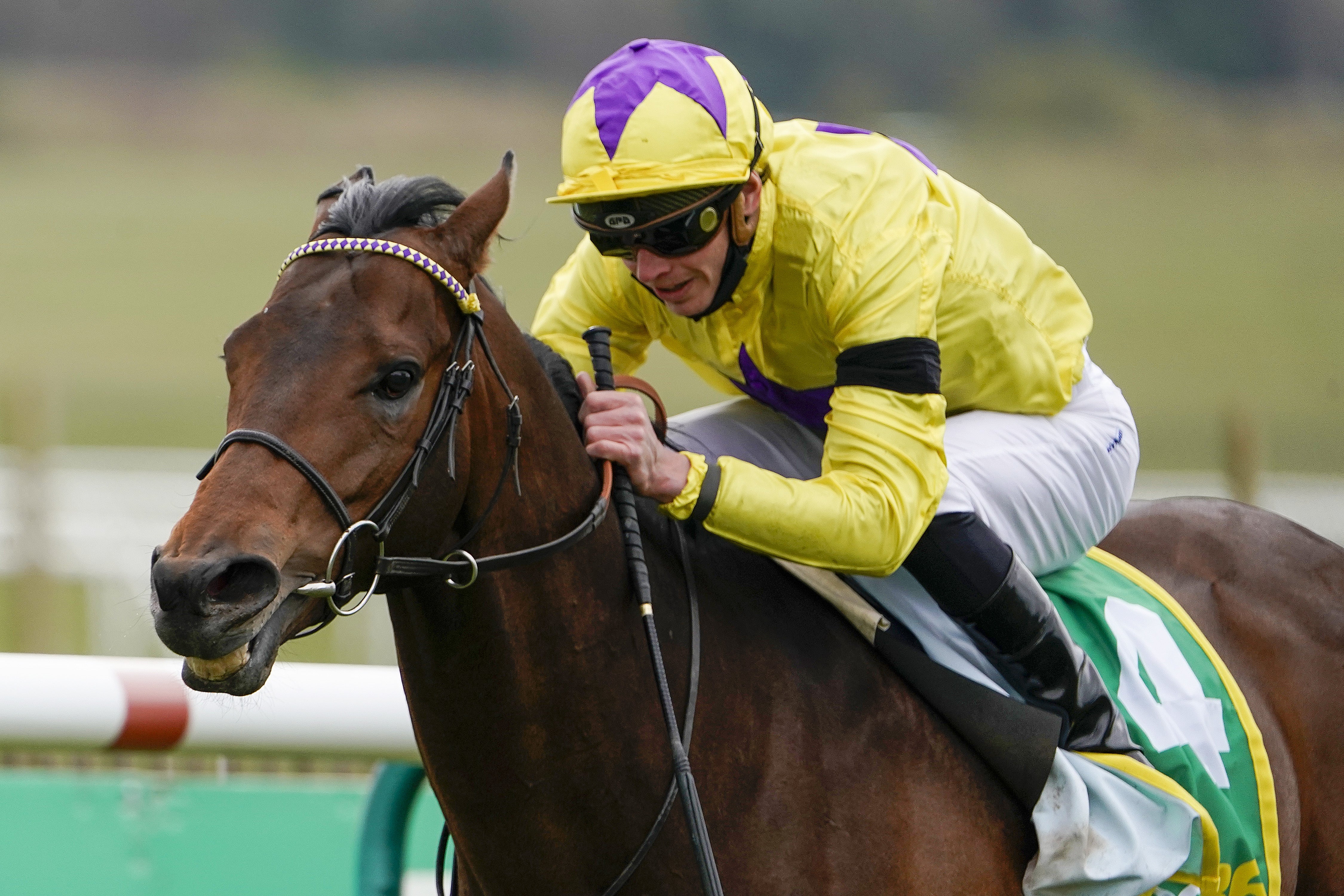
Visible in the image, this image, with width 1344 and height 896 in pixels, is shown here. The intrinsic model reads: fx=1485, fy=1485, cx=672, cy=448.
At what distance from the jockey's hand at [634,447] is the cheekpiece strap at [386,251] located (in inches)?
12.3

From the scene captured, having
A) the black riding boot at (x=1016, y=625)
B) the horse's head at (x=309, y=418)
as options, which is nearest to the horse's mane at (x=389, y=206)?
the horse's head at (x=309, y=418)

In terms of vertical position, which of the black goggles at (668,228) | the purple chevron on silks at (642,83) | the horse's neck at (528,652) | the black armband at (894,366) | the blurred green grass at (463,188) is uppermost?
the purple chevron on silks at (642,83)

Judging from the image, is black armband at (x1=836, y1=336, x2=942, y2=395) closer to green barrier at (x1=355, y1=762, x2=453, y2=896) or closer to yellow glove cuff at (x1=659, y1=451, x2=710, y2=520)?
yellow glove cuff at (x1=659, y1=451, x2=710, y2=520)

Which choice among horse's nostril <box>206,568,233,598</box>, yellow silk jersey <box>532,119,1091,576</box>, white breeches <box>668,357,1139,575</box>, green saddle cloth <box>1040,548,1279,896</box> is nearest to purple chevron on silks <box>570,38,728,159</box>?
yellow silk jersey <box>532,119,1091,576</box>

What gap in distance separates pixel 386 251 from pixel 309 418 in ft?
0.93

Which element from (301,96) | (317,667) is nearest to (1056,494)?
(317,667)

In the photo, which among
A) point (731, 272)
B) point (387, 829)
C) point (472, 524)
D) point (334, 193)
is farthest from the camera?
point (387, 829)

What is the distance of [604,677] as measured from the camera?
7.30 feet

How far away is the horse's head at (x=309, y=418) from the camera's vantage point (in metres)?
1.78

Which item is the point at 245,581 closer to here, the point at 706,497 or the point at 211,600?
the point at 211,600

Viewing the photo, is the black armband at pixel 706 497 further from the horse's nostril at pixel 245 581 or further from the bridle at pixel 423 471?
the horse's nostril at pixel 245 581

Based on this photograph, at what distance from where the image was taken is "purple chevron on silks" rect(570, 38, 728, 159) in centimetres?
229

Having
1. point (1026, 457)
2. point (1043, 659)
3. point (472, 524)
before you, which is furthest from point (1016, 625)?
point (472, 524)

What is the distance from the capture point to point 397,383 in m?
1.95
